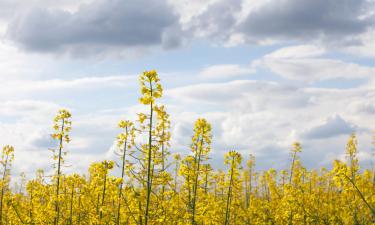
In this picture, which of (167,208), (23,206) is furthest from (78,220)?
(167,208)

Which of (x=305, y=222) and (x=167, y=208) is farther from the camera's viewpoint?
(x=305, y=222)

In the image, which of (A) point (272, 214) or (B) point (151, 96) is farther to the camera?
(A) point (272, 214)

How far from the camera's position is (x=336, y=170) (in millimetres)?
11445

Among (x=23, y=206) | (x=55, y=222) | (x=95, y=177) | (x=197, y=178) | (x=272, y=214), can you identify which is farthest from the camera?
(x=272, y=214)

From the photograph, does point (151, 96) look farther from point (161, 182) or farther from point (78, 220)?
point (78, 220)

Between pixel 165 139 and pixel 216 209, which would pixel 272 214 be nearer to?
pixel 216 209

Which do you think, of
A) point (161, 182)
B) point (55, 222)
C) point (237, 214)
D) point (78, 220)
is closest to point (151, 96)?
point (161, 182)

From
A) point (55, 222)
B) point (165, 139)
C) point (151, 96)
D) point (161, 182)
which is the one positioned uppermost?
point (151, 96)

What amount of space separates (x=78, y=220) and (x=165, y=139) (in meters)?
7.90

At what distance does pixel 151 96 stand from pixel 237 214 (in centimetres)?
1034

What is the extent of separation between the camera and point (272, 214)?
70.5 ft

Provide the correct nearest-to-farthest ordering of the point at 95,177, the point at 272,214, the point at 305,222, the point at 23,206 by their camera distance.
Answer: the point at 95,177
the point at 305,222
the point at 23,206
the point at 272,214

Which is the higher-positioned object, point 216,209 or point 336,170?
point 336,170

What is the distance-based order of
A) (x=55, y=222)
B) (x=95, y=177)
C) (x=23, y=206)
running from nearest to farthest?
(x=95, y=177) < (x=55, y=222) < (x=23, y=206)
